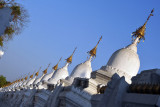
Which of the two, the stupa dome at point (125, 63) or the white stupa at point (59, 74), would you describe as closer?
the stupa dome at point (125, 63)

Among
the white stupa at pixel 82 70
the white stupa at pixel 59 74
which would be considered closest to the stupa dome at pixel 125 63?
the white stupa at pixel 82 70

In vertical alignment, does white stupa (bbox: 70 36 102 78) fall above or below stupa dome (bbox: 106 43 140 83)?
above

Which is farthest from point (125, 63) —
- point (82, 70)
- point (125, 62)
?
point (82, 70)

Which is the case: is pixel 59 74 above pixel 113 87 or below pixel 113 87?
above

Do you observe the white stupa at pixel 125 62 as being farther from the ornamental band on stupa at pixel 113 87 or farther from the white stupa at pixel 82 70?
the white stupa at pixel 82 70

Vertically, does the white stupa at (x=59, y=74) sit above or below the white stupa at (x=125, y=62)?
above

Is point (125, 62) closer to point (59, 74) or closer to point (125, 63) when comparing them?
point (125, 63)

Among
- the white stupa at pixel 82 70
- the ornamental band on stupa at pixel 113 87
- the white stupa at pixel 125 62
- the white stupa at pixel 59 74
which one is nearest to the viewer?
the ornamental band on stupa at pixel 113 87

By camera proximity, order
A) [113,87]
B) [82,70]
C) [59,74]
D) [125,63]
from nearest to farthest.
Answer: [113,87], [125,63], [82,70], [59,74]

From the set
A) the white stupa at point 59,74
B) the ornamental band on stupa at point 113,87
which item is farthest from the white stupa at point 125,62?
the white stupa at point 59,74

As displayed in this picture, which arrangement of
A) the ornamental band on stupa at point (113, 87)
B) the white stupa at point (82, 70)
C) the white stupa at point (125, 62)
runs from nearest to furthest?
the ornamental band on stupa at point (113, 87) < the white stupa at point (125, 62) < the white stupa at point (82, 70)

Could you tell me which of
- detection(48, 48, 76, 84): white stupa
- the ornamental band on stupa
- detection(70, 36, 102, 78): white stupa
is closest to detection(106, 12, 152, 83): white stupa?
the ornamental band on stupa

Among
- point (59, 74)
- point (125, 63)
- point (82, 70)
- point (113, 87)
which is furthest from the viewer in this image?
point (59, 74)

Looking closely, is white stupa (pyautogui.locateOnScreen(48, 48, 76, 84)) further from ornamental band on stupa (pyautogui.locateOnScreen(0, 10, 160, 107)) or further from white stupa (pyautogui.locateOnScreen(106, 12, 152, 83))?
white stupa (pyautogui.locateOnScreen(106, 12, 152, 83))
